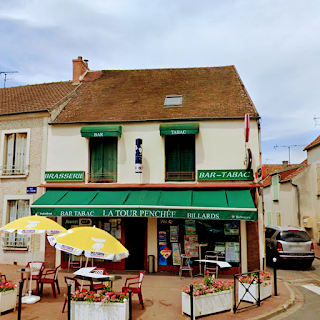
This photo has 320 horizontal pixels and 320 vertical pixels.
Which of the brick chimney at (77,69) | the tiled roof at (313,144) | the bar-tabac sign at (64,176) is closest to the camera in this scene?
the bar-tabac sign at (64,176)

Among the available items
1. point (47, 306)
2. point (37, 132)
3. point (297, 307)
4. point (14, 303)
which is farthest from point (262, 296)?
point (37, 132)

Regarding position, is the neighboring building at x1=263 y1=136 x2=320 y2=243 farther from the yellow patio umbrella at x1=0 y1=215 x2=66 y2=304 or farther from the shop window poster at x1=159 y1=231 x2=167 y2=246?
the yellow patio umbrella at x1=0 y1=215 x2=66 y2=304

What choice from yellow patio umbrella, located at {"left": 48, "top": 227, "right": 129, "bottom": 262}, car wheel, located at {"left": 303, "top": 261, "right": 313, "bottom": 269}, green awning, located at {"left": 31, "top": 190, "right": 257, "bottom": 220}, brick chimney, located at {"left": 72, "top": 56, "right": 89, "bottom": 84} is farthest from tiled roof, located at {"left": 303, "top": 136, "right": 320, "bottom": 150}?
yellow patio umbrella, located at {"left": 48, "top": 227, "right": 129, "bottom": 262}

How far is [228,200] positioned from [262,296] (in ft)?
12.5

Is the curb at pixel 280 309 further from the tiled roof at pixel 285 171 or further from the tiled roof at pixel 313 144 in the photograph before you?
the tiled roof at pixel 285 171

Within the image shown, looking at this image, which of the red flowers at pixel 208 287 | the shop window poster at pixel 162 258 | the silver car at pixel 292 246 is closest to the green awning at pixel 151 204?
the shop window poster at pixel 162 258

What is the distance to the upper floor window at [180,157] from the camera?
13.3m

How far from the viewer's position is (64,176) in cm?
1365

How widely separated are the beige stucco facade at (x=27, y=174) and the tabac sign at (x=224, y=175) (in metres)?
6.70

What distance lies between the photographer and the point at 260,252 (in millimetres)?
12305

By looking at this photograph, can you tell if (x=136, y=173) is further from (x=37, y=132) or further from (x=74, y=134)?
(x=37, y=132)

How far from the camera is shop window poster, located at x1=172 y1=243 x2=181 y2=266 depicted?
12.6 metres

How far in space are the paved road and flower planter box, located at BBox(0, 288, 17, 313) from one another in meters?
6.13

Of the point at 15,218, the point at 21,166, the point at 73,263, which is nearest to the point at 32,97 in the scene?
the point at 21,166
